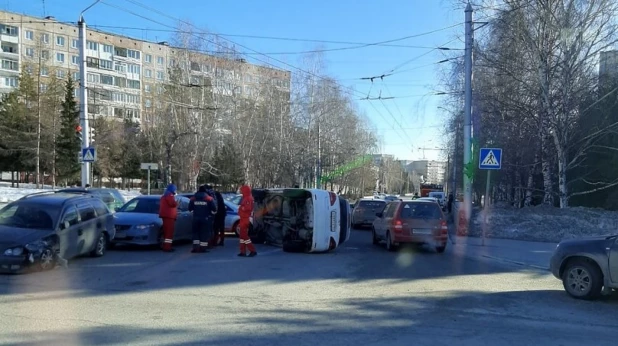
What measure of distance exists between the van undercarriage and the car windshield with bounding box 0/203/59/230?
6004 mm

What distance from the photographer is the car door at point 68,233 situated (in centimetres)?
1090

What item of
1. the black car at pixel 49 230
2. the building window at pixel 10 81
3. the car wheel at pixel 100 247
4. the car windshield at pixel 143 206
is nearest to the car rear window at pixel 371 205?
the car windshield at pixel 143 206

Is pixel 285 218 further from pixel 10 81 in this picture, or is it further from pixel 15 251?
pixel 10 81

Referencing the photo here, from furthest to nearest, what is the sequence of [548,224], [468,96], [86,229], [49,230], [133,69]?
[133,69]
[468,96]
[548,224]
[86,229]
[49,230]

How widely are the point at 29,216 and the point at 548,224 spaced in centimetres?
1763

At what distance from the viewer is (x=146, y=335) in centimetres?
634

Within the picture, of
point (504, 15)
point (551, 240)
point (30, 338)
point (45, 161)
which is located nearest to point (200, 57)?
point (45, 161)

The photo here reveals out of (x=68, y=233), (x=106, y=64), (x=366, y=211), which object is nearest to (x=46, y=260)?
(x=68, y=233)

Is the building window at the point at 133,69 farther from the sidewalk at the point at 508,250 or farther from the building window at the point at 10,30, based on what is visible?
the sidewalk at the point at 508,250

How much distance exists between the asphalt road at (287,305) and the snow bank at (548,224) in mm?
8146

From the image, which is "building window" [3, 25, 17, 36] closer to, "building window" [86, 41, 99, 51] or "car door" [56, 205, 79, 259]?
"building window" [86, 41, 99, 51]

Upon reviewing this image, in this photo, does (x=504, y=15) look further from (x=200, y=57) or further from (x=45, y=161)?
(x=45, y=161)

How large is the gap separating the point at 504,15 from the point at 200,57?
29.8 m

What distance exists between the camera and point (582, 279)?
927 cm
